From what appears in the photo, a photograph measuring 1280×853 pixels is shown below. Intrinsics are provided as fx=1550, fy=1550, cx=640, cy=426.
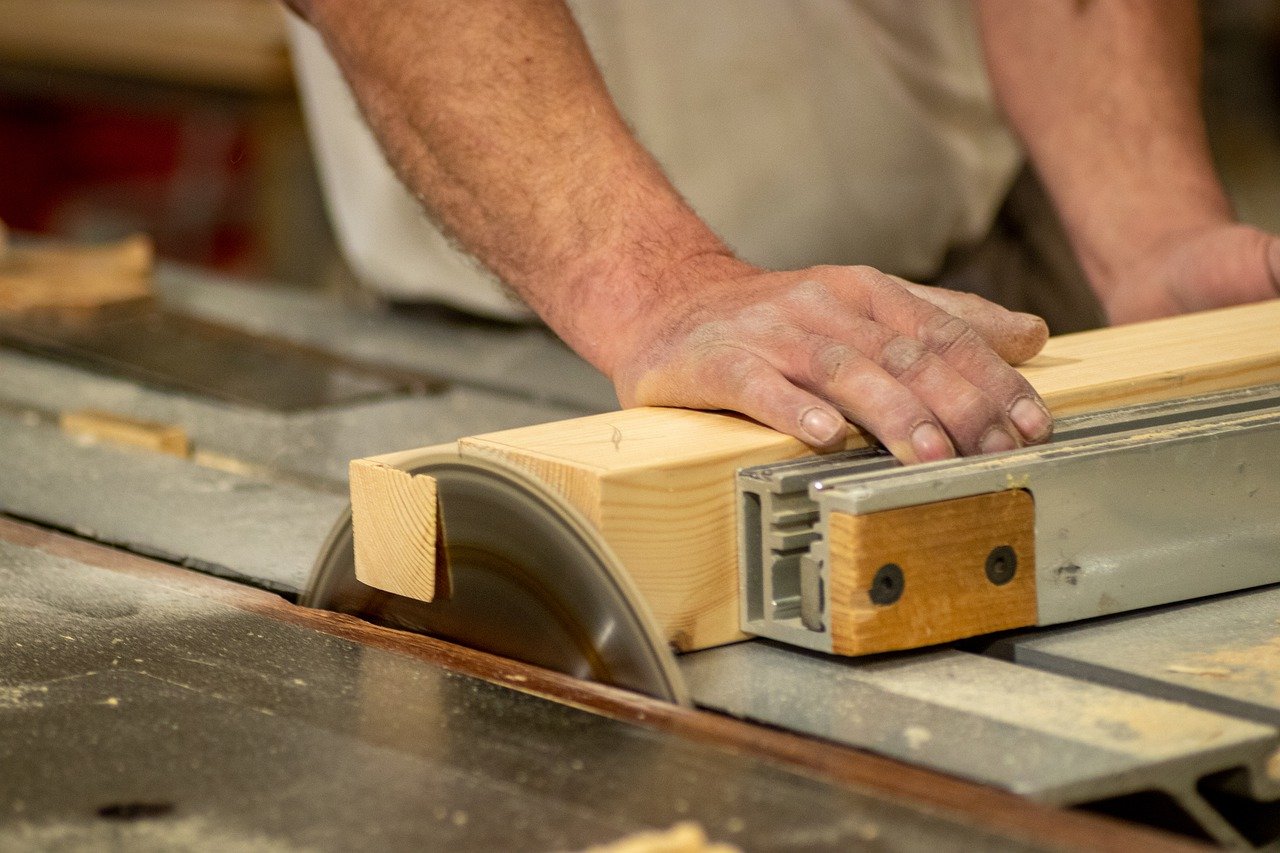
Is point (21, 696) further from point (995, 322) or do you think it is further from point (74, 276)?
point (74, 276)

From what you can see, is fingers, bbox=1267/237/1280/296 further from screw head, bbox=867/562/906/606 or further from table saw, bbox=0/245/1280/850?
screw head, bbox=867/562/906/606

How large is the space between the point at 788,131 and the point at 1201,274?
0.93m

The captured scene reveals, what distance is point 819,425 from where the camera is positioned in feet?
3.52

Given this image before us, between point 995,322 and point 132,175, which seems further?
point 132,175

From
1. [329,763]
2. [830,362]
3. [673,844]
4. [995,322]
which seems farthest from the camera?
[995,322]

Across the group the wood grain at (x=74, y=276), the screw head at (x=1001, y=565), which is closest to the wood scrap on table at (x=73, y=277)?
the wood grain at (x=74, y=276)

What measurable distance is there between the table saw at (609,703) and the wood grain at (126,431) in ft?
0.98

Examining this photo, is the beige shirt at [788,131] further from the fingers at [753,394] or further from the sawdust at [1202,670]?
the sawdust at [1202,670]

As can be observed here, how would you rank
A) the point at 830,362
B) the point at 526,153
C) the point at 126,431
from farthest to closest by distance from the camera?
1. the point at 126,431
2. the point at 526,153
3. the point at 830,362

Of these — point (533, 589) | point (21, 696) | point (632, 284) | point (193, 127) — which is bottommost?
point (21, 696)

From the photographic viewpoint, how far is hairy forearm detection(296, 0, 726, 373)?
1.31m

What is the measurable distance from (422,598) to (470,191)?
1.57 feet

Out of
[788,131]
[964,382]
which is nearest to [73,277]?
[788,131]

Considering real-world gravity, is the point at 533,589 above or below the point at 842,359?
below
